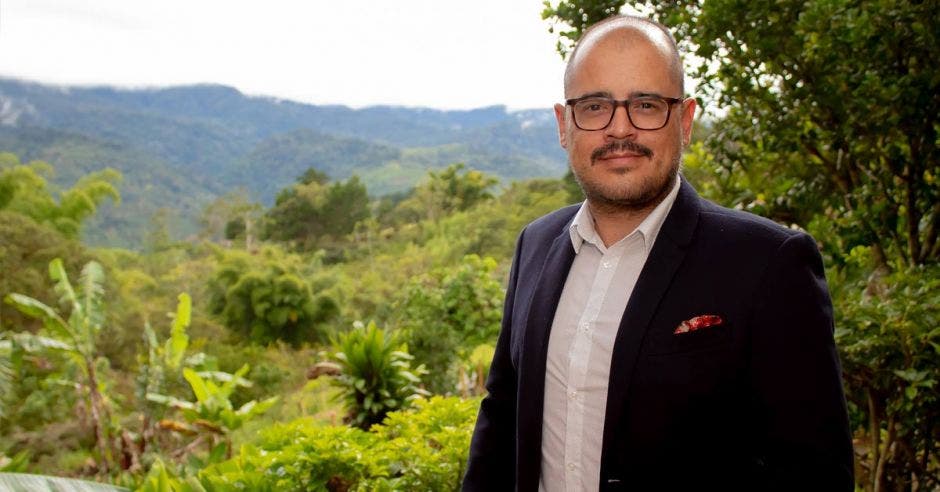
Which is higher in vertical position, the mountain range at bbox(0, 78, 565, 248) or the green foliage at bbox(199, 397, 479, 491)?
the mountain range at bbox(0, 78, 565, 248)

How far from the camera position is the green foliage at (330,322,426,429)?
15.2 feet

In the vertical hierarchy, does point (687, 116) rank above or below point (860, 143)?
below

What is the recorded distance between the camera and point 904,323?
204cm

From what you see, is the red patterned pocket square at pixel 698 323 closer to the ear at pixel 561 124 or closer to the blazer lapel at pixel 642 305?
the blazer lapel at pixel 642 305

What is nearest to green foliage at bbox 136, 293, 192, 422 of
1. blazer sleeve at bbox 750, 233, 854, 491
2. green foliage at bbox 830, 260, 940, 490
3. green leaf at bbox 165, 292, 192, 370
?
green leaf at bbox 165, 292, 192, 370

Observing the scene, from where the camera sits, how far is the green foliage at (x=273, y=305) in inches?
719

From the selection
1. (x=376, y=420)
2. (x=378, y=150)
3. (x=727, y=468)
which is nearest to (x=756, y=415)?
(x=727, y=468)

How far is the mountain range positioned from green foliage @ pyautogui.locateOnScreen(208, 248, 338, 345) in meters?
34.7

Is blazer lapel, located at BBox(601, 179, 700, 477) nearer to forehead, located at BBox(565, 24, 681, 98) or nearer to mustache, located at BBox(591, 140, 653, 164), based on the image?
mustache, located at BBox(591, 140, 653, 164)

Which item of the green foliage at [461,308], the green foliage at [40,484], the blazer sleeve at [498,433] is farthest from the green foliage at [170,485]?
the green foliage at [461,308]

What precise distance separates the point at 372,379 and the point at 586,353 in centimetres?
366

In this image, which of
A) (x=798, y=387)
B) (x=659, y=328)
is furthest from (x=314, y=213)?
(x=798, y=387)

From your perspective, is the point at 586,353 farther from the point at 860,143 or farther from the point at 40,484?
the point at 40,484

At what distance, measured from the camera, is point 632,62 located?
3.85ft
